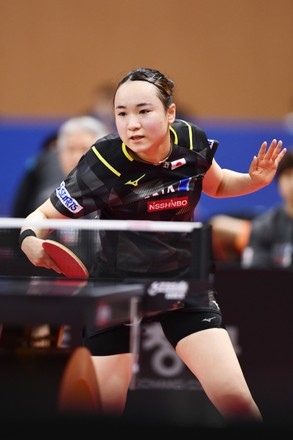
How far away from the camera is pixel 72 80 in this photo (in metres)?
9.41

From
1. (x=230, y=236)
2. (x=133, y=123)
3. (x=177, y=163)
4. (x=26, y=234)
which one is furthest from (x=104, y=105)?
(x=26, y=234)

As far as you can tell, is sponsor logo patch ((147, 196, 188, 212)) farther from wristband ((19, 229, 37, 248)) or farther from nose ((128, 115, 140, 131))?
wristband ((19, 229, 37, 248))

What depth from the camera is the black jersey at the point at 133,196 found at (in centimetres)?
351

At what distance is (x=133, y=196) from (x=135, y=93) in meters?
0.38

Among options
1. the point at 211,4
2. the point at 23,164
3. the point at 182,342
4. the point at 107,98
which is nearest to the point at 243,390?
the point at 182,342

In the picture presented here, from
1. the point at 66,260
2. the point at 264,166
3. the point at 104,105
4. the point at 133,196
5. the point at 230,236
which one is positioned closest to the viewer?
the point at 66,260

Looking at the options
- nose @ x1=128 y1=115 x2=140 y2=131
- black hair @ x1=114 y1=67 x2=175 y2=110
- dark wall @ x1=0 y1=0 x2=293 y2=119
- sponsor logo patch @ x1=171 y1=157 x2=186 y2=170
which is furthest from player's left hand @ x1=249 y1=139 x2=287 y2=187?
dark wall @ x1=0 y1=0 x2=293 y2=119

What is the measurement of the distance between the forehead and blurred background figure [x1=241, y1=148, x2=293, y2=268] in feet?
9.68

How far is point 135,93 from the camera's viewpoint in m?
3.45

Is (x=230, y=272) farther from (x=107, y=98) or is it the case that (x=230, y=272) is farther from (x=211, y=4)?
(x=211, y=4)

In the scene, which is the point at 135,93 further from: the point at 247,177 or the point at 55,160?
the point at 55,160

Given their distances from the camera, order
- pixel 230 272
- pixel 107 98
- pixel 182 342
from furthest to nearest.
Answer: pixel 107 98, pixel 230 272, pixel 182 342

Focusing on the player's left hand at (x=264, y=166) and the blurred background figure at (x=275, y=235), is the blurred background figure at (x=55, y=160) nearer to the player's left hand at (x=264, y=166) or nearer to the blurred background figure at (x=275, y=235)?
the blurred background figure at (x=275, y=235)

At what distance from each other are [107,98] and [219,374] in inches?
163
